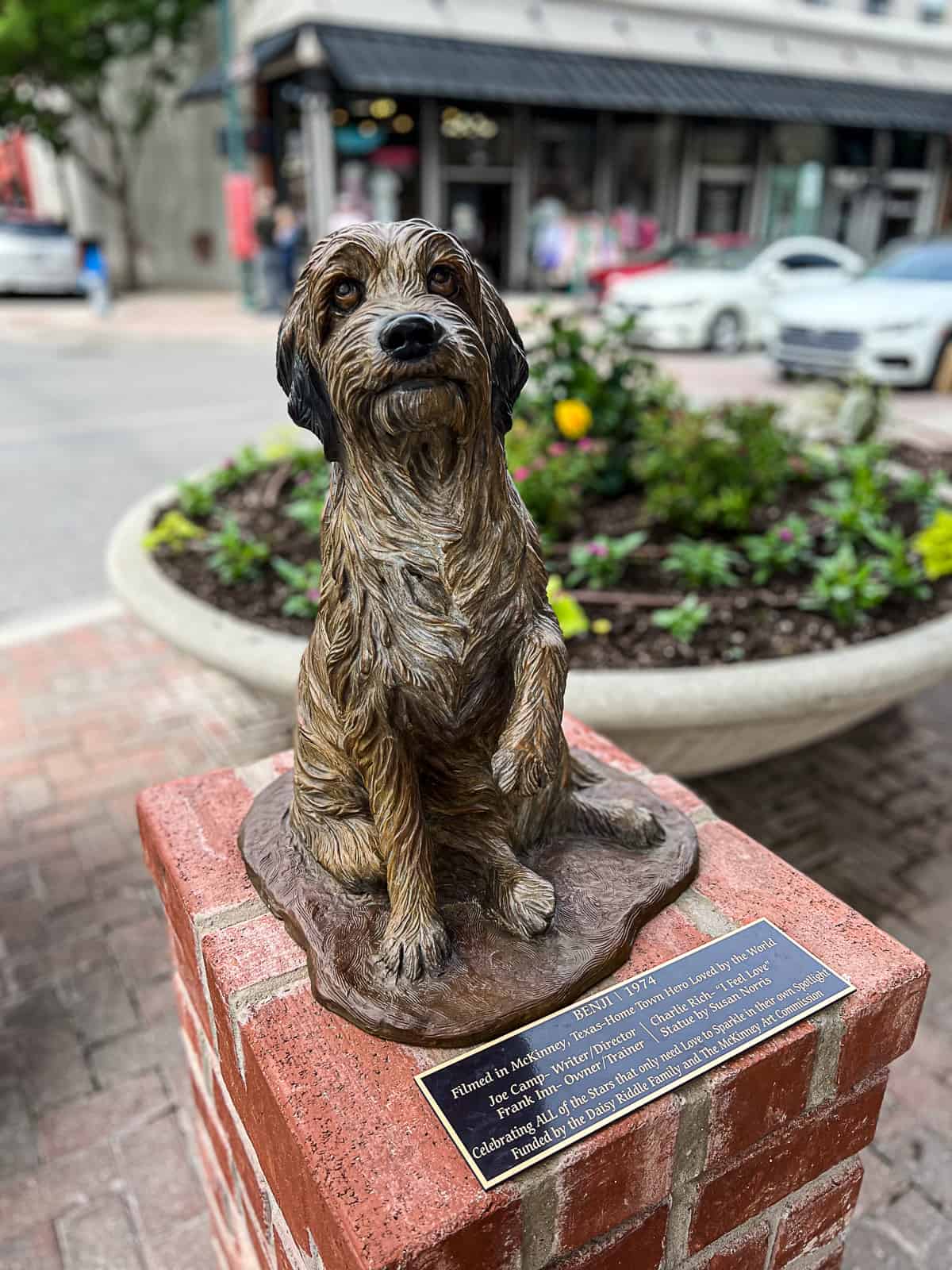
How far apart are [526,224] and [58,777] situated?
1794 centimetres

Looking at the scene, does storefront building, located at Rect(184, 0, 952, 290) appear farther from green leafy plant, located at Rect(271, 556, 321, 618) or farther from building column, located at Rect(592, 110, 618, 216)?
green leafy plant, located at Rect(271, 556, 321, 618)

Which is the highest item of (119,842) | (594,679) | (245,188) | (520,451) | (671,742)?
(245,188)

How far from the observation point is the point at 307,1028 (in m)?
1.52

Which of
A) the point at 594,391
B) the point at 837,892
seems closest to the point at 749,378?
the point at 594,391

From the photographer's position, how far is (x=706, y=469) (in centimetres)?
414

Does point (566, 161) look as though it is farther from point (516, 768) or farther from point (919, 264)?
point (516, 768)

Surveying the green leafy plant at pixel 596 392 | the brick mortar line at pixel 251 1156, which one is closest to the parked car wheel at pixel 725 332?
the green leafy plant at pixel 596 392

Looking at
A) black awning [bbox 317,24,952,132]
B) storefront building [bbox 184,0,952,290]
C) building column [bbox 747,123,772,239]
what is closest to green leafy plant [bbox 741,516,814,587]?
storefront building [bbox 184,0,952,290]

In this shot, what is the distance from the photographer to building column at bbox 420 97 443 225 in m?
18.1

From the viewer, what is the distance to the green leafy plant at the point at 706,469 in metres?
4.05

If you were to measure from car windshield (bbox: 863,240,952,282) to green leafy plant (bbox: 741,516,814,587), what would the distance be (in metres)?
8.13

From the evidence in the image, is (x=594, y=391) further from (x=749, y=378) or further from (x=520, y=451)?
(x=749, y=378)

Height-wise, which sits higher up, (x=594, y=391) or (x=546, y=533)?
(x=594, y=391)

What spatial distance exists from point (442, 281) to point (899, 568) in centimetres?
259
